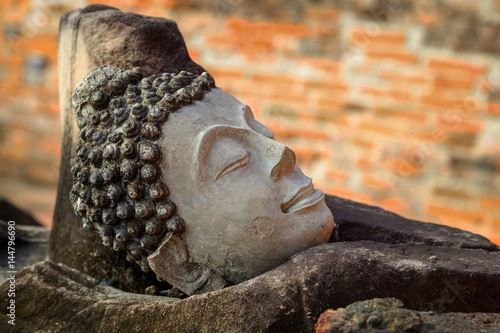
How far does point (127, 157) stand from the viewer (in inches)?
71.2

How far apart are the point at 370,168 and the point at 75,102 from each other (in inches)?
118

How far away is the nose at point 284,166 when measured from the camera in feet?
6.05

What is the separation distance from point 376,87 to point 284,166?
2.81m

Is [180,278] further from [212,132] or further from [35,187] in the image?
[35,187]

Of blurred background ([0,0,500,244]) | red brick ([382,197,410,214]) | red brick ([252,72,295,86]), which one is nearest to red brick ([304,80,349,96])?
blurred background ([0,0,500,244])

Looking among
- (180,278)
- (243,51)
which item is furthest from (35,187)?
(180,278)

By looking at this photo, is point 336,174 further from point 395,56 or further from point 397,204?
point 395,56

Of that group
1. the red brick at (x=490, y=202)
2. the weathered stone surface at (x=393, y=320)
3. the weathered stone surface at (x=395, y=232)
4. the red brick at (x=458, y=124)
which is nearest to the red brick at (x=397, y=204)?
the red brick at (x=490, y=202)

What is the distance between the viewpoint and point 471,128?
4.36 m

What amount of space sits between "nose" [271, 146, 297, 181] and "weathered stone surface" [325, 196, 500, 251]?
1.43 ft

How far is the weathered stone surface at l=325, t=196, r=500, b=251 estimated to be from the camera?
2.10 m

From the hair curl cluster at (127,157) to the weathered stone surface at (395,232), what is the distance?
28.9 inches

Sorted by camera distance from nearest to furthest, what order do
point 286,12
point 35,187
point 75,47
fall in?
point 75,47 < point 286,12 < point 35,187

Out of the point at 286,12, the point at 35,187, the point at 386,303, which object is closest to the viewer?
the point at 386,303
